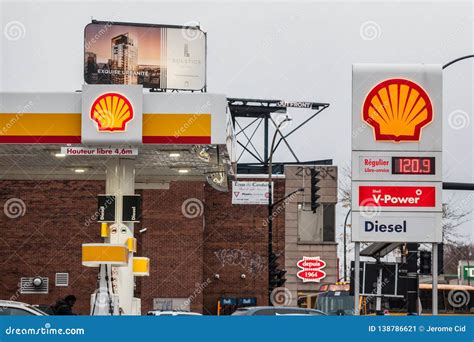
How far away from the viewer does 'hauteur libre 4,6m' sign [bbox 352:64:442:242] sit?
2061 cm

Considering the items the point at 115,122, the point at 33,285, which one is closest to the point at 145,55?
the point at 115,122

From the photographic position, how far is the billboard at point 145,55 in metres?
36.7

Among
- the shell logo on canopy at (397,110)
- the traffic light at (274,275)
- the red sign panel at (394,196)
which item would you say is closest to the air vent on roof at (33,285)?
the traffic light at (274,275)

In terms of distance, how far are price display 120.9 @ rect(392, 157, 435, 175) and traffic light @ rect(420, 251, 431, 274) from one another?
8.36 metres

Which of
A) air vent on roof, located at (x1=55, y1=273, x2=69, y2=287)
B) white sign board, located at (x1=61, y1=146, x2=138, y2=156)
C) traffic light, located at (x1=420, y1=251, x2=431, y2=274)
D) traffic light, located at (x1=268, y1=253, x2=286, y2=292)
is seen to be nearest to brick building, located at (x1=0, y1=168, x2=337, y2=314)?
air vent on roof, located at (x1=55, y1=273, x2=69, y2=287)

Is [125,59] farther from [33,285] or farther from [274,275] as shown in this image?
[33,285]

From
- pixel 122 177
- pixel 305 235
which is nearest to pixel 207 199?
pixel 305 235

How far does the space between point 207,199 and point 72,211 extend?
698 cm

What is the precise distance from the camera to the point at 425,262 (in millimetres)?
29516

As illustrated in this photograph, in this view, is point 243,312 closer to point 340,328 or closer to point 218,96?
point 218,96

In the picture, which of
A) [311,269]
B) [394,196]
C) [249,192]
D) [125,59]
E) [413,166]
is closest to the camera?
[394,196]

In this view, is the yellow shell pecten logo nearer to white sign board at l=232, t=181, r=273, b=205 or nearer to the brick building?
white sign board at l=232, t=181, r=273, b=205

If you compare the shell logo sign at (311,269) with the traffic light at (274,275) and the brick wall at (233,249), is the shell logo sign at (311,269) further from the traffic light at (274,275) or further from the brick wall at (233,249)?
the traffic light at (274,275)

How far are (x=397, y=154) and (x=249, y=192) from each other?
97.6 ft
